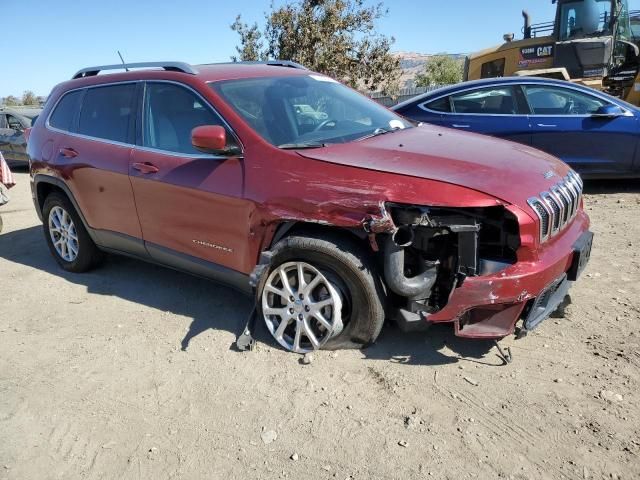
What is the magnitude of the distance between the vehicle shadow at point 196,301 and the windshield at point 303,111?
4.57ft

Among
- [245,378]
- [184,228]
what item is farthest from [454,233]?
[184,228]

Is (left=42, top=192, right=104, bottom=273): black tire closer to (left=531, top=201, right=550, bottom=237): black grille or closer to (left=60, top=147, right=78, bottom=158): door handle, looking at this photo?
(left=60, top=147, right=78, bottom=158): door handle

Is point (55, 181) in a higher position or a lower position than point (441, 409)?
higher

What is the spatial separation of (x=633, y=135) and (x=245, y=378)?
18.9ft

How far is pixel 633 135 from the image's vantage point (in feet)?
21.6

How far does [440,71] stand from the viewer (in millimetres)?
36031

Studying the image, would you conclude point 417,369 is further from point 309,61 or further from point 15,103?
point 15,103

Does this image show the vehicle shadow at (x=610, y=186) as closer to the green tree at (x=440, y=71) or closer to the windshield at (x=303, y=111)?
the windshield at (x=303, y=111)

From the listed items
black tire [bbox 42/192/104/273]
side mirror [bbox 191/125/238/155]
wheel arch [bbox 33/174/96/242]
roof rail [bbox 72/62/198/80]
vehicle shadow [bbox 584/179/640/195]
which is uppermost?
roof rail [bbox 72/62/198/80]

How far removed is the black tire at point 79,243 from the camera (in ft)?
16.6

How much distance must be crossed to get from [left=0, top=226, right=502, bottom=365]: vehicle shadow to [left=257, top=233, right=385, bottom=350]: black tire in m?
0.23

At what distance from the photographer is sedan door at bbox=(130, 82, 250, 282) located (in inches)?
143

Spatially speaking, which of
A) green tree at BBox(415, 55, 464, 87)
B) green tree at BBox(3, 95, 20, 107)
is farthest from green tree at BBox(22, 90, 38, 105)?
green tree at BBox(415, 55, 464, 87)

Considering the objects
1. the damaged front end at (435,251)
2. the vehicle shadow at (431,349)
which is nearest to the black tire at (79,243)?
the vehicle shadow at (431,349)
